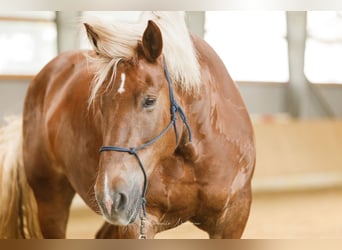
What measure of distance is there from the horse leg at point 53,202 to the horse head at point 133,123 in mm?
295

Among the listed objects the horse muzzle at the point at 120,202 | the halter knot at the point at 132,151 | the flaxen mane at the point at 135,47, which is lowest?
the horse muzzle at the point at 120,202

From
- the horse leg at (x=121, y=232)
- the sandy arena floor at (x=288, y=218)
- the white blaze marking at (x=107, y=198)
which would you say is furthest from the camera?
the sandy arena floor at (x=288, y=218)

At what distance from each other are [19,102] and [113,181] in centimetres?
49

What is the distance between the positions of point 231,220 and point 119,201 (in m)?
0.37

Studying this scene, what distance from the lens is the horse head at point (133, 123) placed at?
116 centimetres

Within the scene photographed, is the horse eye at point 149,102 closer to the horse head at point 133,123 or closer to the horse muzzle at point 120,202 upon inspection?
the horse head at point 133,123

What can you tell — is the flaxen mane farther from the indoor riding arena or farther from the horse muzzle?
the horse muzzle

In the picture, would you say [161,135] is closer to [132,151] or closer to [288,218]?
[132,151]

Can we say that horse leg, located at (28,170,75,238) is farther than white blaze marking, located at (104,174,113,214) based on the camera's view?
Yes

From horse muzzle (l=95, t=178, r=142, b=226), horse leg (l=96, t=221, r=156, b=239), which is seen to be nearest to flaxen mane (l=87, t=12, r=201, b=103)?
horse muzzle (l=95, t=178, r=142, b=226)

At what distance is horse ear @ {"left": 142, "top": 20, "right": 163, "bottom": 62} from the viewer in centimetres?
118

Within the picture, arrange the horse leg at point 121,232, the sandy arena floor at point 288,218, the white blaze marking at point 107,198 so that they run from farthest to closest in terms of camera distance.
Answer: the sandy arena floor at point 288,218 → the horse leg at point 121,232 → the white blaze marking at point 107,198

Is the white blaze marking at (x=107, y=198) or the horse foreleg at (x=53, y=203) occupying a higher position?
the white blaze marking at (x=107, y=198)

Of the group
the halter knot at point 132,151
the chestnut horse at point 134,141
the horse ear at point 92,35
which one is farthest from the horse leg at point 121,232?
the horse ear at point 92,35
